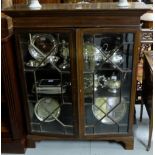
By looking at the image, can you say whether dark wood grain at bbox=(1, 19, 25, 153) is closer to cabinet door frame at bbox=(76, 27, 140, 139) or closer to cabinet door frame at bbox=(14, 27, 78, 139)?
cabinet door frame at bbox=(14, 27, 78, 139)

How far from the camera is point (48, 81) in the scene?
1794 mm

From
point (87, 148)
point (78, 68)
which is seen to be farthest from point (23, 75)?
point (87, 148)

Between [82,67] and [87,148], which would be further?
[87,148]

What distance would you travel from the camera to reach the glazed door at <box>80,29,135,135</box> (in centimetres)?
160

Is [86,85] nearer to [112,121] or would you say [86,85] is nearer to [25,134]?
[112,121]

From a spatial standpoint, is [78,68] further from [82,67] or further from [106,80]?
[106,80]

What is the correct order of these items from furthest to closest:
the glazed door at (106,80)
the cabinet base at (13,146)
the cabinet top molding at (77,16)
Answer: the cabinet base at (13,146) < the glazed door at (106,80) < the cabinet top molding at (77,16)

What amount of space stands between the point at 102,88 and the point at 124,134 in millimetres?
381

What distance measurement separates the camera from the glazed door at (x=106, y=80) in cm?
160

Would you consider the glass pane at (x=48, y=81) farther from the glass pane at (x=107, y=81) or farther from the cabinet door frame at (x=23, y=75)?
the glass pane at (x=107, y=81)

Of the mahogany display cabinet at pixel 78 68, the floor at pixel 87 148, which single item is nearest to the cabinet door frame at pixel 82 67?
the mahogany display cabinet at pixel 78 68

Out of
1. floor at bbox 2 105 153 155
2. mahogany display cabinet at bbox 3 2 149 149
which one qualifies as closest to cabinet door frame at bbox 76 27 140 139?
mahogany display cabinet at bbox 3 2 149 149

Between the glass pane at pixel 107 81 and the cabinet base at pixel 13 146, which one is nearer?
the glass pane at pixel 107 81

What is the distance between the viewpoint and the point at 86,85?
5.74 feet
